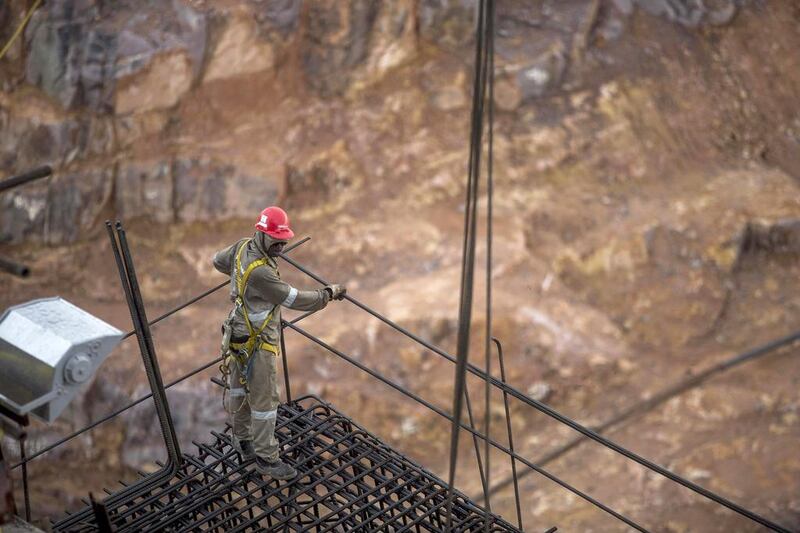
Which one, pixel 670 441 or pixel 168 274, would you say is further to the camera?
pixel 168 274

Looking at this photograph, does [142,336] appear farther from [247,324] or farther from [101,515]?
[101,515]

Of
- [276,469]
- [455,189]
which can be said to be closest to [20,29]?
[455,189]

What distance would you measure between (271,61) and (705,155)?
27.6 ft

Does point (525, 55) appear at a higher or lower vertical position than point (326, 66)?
lower

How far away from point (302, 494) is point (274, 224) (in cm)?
204

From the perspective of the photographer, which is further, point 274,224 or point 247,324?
point 247,324

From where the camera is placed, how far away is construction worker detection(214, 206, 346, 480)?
673 cm

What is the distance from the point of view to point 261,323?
6.83 meters

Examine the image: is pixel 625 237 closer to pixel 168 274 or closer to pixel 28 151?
pixel 168 274

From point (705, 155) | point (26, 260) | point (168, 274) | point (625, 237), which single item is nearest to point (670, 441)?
point (625, 237)

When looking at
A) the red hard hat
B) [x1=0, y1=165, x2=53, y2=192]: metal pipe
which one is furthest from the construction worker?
[x1=0, y1=165, x2=53, y2=192]: metal pipe

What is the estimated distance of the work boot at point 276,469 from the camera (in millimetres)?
6801

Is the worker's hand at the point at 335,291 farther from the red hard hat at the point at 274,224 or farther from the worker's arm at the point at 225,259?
the worker's arm at the point at 225,259

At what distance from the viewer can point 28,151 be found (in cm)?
1600
